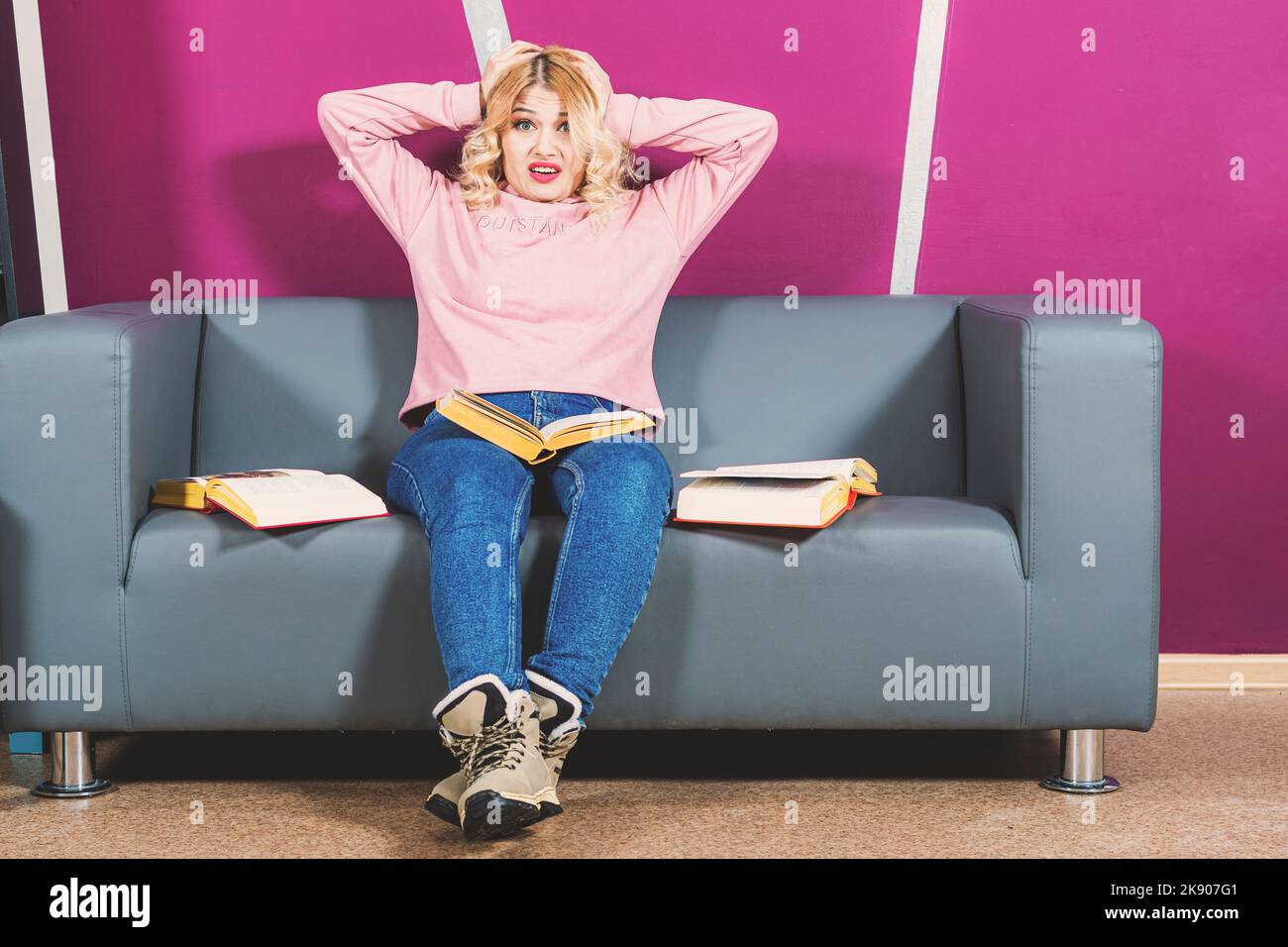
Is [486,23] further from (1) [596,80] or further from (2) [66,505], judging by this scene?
(2) [66,505]

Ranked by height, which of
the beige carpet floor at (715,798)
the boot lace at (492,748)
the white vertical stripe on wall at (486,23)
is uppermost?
the white vertical stripe on wall at (486,23)

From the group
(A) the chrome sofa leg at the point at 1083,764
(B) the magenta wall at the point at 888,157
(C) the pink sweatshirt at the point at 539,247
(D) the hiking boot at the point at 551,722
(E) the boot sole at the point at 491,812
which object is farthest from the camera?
(B) the magenta wall at the point at 888,157

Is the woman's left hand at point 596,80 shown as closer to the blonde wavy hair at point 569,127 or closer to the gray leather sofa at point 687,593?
the blonde wavy hair at point 569,127

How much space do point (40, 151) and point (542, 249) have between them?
1.10 meters

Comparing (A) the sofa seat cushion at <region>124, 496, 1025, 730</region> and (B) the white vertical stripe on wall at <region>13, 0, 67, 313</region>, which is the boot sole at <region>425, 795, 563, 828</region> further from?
(B) the white vertical stripe on wall at <region>13, 0, 67, 313</region>

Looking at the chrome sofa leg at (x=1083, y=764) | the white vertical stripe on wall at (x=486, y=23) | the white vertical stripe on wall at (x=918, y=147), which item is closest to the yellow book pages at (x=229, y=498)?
the white vertical stripe on wall at (x=486, y=23)

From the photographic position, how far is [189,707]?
1949mm

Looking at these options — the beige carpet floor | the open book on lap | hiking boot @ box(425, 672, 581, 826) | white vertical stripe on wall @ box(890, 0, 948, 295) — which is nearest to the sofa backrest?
white vertical stripe on wall @ box(890, 0, 948, 295)

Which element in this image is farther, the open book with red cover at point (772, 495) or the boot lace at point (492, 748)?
the open book with red cover at point (772, 495)

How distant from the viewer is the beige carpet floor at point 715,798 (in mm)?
1755

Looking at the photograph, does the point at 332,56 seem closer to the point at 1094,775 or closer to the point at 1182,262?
the point at 1182,262

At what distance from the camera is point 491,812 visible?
1612 millimetres

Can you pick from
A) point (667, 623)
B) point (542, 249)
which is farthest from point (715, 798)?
point (542, 249)

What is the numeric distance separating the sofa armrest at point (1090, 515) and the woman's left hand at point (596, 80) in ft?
2.69
